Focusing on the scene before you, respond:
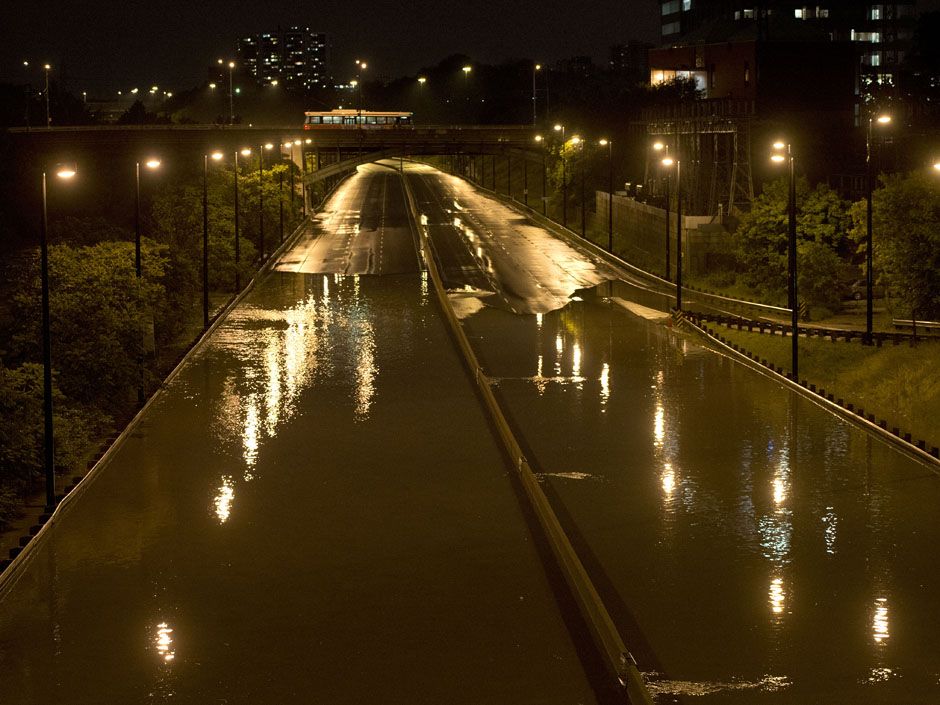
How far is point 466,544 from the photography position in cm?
2014

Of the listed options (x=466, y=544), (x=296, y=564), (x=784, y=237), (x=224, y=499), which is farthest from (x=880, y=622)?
(x=784, y=237)

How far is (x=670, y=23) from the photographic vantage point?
456 ft

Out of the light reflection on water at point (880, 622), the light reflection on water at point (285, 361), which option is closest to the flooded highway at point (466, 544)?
the light reflection on water at point (880, 622)

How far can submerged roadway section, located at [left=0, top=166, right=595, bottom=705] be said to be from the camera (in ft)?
→ 49.2

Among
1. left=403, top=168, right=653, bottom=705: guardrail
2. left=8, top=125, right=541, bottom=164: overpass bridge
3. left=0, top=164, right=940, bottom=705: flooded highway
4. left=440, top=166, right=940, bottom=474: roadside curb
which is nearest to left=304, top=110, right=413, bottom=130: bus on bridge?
→ left=8, top=125, right=541, bottom=164: overpass bridge

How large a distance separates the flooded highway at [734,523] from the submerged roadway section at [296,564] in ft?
4.13

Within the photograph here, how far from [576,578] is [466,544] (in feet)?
8.84

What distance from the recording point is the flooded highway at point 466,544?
49.5 feet

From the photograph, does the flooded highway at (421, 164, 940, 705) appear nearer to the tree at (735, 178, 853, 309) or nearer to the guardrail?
the guardrail

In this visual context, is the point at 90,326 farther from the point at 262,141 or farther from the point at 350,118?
the point at 350,118

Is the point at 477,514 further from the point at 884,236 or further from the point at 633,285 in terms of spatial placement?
the point at 633,285

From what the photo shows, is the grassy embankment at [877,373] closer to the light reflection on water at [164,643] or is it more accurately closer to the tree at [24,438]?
the tree at [24,438]

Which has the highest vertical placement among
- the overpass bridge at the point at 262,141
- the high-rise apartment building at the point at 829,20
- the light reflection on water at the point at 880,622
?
the high-rise apartment building at the point at 829,20

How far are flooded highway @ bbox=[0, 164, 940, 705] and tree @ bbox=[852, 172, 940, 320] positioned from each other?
1011 cm
